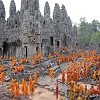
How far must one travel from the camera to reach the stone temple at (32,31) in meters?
29.8

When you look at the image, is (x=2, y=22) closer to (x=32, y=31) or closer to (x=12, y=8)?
(x=12, y=8)

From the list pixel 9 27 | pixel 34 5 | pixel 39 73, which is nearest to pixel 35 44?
pixel 34 5

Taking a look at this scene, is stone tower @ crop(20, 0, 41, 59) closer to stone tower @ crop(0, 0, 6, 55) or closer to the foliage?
stone tower @ crop(0, 0, 6, 55)

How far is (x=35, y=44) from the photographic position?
30.3m

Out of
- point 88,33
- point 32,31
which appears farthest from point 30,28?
point 88,33

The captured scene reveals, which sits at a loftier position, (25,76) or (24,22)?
(24,22)

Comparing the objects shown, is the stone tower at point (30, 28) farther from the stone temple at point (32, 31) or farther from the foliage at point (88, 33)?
the foliage at point (88, 33)

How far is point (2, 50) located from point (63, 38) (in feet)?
46.6

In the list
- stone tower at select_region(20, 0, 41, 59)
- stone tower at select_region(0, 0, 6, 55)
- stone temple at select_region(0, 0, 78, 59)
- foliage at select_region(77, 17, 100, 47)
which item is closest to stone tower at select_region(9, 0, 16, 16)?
stone temple at select_region(0, 0, 78, 59)

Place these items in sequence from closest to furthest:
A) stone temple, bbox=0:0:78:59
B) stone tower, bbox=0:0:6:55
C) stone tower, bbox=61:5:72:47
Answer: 1. stone temple, bbox=0:0:78:59
2. stone tower, bbox=0:0:6:55
3. stone tower, bbox=61:5:72:47

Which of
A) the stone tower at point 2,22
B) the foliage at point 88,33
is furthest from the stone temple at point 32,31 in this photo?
the foliage at point 88,33

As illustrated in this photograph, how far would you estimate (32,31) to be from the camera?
29656mm

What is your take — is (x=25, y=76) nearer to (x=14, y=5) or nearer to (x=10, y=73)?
(x=10, y=73)

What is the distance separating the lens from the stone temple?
29.8 m
